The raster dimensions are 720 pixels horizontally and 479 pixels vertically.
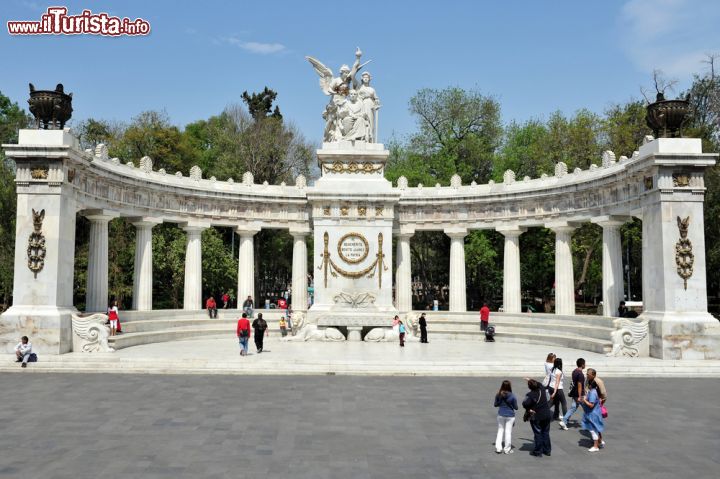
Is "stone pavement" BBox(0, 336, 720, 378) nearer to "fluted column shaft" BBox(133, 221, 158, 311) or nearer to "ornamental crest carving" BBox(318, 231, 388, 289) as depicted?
"ornamental crest carving" BBox(318, 231, 388, 289)

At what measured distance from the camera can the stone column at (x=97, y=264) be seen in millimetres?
34625

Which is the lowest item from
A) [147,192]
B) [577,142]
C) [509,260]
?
[509,260]

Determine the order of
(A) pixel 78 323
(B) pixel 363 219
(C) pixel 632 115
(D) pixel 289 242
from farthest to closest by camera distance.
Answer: (D) pixel 289 242, (C) pixel 632 115, (B) pixel 363 219, (A) pixel 78 323

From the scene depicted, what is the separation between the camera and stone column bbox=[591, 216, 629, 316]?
35031mm

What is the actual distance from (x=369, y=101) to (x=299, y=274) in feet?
43.4

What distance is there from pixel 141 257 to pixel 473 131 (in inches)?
1658

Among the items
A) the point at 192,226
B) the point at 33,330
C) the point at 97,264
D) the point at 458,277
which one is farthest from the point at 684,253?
the point at 97,264

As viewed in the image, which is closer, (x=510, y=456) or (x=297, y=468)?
(x=297, y=468)

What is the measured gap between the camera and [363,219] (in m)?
38.2

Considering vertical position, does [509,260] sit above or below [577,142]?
below

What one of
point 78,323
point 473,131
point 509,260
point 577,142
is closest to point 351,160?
point 509,260

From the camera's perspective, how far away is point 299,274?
43969 mm

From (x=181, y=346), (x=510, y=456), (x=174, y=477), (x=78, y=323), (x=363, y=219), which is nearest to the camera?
(x=174, y=477)

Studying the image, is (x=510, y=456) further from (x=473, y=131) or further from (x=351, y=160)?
(x=473, y=131)
